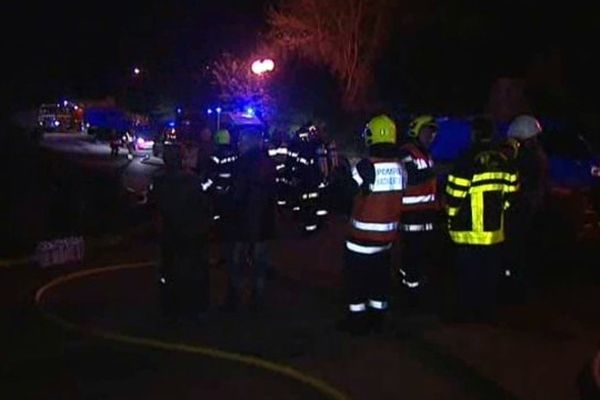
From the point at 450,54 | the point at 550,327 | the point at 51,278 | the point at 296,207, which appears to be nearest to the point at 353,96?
the point at 450,54

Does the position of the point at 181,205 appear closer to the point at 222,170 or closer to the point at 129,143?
the point at 222,170

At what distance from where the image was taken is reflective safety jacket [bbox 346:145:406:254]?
9.16m

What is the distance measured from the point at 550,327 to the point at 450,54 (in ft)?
95.4

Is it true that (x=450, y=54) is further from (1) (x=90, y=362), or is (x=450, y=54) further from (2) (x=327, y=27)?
(1) (x=90, y=362)

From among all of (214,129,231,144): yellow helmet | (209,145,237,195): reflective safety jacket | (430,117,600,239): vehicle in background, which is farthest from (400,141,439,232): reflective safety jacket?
(430,117,600,239): vehicle in background

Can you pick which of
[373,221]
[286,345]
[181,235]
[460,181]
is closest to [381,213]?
[373,221]

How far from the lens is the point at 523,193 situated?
10.4 metres

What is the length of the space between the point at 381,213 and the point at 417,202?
934 millimetres

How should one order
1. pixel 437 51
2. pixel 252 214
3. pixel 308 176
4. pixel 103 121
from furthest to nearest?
pixel 103 121 → pixel 437 51 → pixel 308 176 → pixel 252 214

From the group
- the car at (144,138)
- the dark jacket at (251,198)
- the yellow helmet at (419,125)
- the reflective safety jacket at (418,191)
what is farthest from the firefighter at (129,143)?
the reflective safety jacket at (418,191)

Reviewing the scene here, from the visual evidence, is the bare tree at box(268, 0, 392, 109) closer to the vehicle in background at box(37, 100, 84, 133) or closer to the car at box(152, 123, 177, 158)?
the car at box(152, 123, 177, 158)

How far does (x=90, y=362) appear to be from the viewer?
869 cm

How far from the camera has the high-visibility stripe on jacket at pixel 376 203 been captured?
915 cm

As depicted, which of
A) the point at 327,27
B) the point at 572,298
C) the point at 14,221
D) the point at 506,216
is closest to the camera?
the point at 506,216
